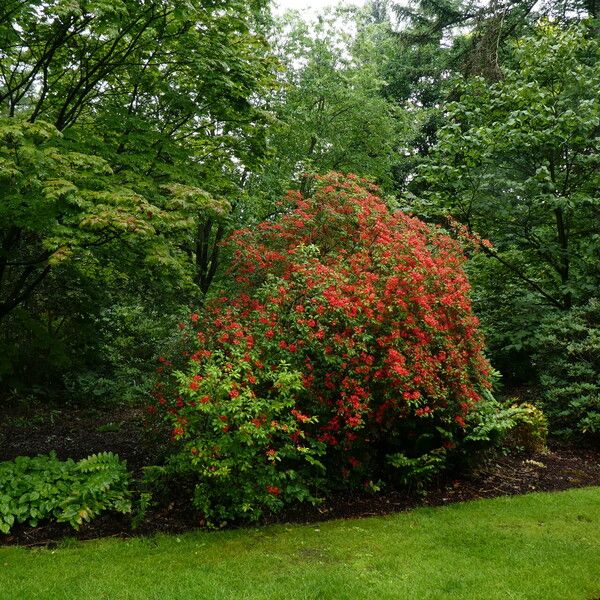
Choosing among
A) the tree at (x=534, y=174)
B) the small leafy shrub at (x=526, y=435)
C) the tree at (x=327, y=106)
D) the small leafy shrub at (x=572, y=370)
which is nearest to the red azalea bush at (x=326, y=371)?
the small leafy shrub at (x=526, y=435)

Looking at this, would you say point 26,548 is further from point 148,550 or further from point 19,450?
point 19,450

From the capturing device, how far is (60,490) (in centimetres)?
574

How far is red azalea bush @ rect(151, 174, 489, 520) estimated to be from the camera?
559cm

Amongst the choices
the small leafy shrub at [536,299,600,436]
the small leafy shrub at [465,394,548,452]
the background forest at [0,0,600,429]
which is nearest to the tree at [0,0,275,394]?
the background forest at [0,0,600,429]

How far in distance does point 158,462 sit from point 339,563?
312 centimetres

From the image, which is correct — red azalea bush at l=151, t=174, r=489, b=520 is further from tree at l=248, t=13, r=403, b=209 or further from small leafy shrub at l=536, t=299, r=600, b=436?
tree at l=248, t=13, r=403, b=209

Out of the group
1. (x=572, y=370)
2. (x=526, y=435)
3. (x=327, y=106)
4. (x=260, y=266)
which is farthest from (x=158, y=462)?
(x=327, y=106)

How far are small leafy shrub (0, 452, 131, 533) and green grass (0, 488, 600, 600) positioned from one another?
0.43 meters

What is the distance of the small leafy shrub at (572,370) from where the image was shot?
30.9 ft

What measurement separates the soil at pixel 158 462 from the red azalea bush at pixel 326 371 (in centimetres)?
34

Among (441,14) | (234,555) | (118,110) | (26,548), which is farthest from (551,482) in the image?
(441,14)

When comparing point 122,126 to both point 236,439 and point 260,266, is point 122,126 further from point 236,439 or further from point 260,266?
point 236,439

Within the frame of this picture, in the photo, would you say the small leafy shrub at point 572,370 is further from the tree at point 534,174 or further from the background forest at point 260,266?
the tree at point 534,174

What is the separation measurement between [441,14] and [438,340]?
16.0 metres
